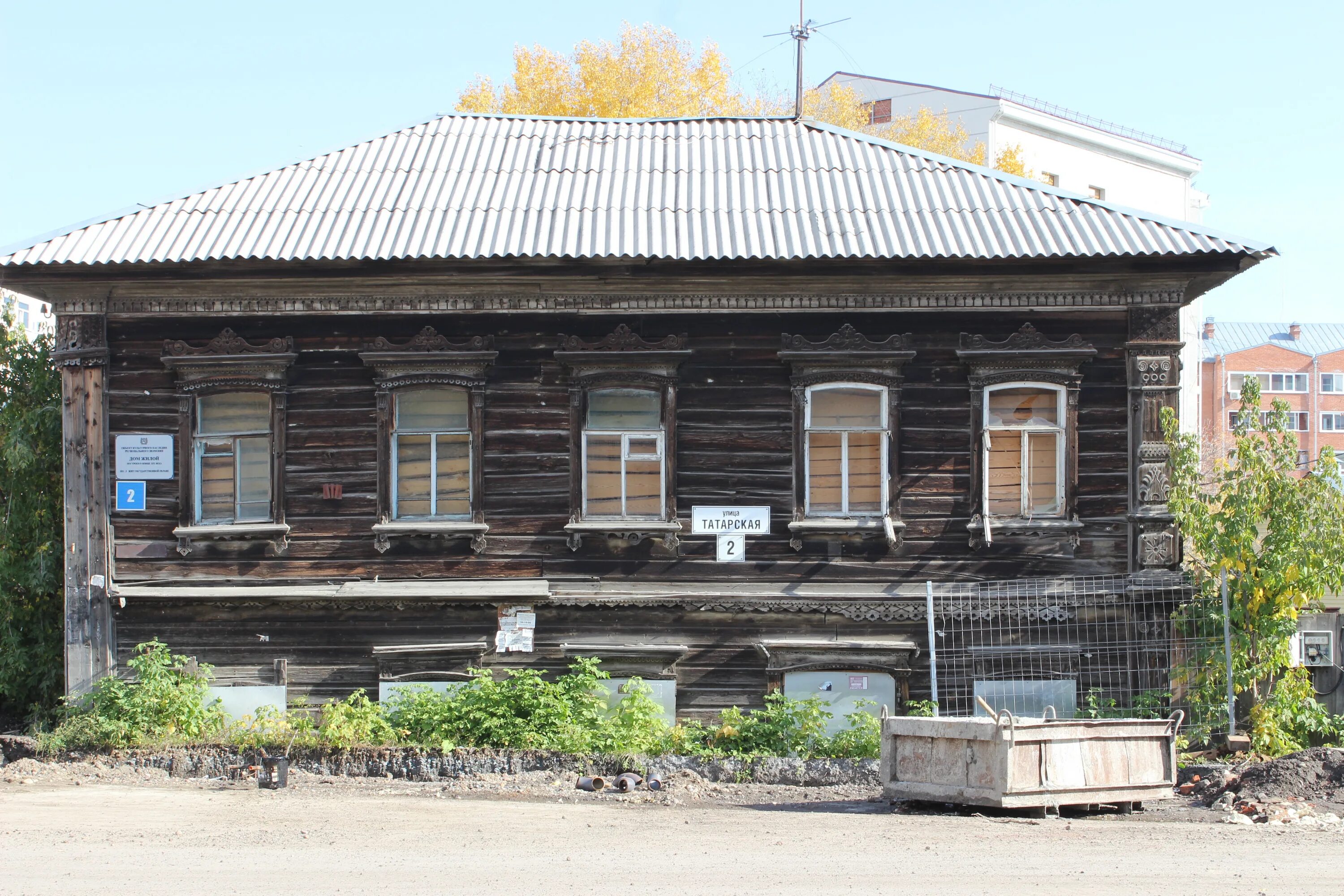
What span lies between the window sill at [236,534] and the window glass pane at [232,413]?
99 centimetres

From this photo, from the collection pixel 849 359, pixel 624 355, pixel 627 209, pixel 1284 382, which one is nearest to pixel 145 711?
pixel 624 355

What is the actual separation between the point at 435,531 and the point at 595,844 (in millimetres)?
4904

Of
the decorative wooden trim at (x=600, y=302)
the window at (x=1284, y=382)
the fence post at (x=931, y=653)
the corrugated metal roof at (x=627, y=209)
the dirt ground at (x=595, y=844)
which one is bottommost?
the dirt ground at (x=595, y=844)

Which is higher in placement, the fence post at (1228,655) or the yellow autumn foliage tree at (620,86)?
the yellow autumn foliage tree at (620,86)

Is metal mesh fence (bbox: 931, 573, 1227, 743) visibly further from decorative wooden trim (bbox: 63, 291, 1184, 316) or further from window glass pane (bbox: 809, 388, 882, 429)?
decorative wooden trim (bbox: 63, 291, 1184, 316)

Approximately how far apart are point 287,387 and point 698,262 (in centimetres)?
440

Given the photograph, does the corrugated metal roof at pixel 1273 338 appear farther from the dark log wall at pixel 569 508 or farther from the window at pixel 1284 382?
the dark log wall at pixel 569 508

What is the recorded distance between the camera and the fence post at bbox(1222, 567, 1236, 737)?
11750 millimetres

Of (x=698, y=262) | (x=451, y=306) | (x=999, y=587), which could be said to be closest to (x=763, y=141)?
(x=698, y=262)

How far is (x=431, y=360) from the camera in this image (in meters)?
12.9

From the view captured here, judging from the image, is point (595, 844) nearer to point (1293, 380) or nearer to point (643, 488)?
point (643, 488)

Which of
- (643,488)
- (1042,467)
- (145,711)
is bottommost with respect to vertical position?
(145,711)

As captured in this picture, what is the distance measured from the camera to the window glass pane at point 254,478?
13.1 metres

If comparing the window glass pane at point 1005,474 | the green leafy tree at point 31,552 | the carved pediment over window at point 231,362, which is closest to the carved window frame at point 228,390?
the carved pediment over window at point 231,362
